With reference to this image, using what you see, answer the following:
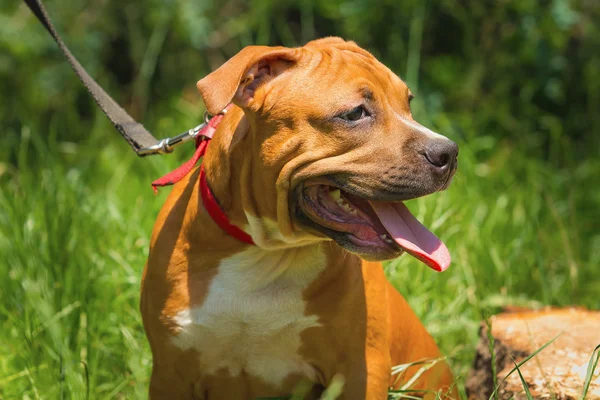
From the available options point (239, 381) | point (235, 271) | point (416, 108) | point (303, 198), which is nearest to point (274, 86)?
point (303, 198)

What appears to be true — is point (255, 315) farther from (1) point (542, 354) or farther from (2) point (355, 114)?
(1) point (542, 354)

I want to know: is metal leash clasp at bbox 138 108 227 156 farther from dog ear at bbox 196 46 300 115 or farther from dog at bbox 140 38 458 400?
dog ear at bbox 196 46 300 115

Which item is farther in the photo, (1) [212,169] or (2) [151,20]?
(2) [151,20]

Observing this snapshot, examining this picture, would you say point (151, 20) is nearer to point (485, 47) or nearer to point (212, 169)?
point (485, 47)

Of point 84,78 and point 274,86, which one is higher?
point 274,86

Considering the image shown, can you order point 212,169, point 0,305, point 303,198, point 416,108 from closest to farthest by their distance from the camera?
point 303,198 < point 212,169 < point 0,305 < point 416,108

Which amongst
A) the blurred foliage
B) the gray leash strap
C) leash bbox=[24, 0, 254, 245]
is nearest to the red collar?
leash bbox=[24, 0, 254, 245]

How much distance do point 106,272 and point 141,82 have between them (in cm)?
298

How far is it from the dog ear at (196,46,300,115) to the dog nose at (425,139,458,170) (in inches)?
21.8

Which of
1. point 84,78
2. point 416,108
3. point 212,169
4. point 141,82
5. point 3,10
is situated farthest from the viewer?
point 141,82

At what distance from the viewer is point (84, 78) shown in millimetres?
3900

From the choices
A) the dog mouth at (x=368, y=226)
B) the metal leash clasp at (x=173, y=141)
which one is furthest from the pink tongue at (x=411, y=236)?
the metal leash clasp at (x=173, y=141)

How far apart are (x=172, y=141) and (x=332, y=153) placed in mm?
833

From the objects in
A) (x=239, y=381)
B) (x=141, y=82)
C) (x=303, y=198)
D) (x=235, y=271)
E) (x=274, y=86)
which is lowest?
(x=141, y=82)
